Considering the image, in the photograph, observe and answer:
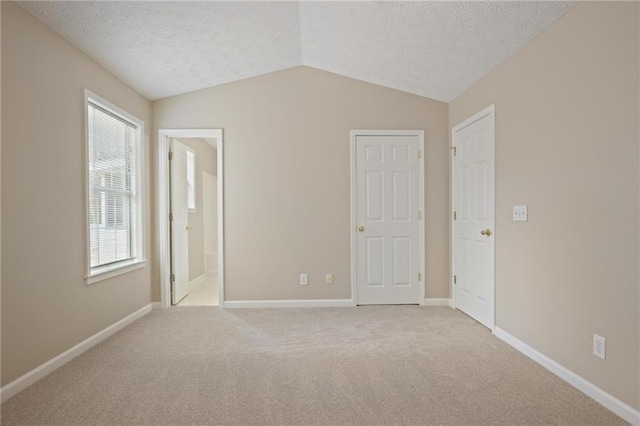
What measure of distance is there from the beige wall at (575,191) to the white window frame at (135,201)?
3524mm

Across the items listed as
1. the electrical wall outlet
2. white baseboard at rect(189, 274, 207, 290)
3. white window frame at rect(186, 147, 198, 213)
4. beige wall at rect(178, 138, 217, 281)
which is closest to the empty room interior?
the electrical wall outlet

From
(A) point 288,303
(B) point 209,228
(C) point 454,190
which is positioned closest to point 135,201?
(A) point 288,303

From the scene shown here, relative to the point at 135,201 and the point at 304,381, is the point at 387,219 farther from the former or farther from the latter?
the point at 135,201

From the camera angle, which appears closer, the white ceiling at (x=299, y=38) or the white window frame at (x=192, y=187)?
the white ceiling at (x=299, y=38)

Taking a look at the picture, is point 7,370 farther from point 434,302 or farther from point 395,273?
point 434,302

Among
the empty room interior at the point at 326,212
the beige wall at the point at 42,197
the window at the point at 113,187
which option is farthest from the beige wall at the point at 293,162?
the beige wall at the point at 42,197

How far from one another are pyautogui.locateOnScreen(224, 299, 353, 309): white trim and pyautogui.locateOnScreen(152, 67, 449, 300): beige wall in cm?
6

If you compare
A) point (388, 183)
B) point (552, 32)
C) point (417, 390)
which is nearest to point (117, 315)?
point (417, 390)

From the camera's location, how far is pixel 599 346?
6.72 ft

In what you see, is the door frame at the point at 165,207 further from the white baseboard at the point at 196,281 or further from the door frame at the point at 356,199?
the door frame at the point at 356,199

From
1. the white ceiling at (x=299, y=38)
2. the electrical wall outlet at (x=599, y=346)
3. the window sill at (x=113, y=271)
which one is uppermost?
the white ceiling at (x=299, y=38)

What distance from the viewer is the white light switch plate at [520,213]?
8.96 ft

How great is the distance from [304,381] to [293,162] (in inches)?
98.5

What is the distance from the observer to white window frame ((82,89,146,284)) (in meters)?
2.86
